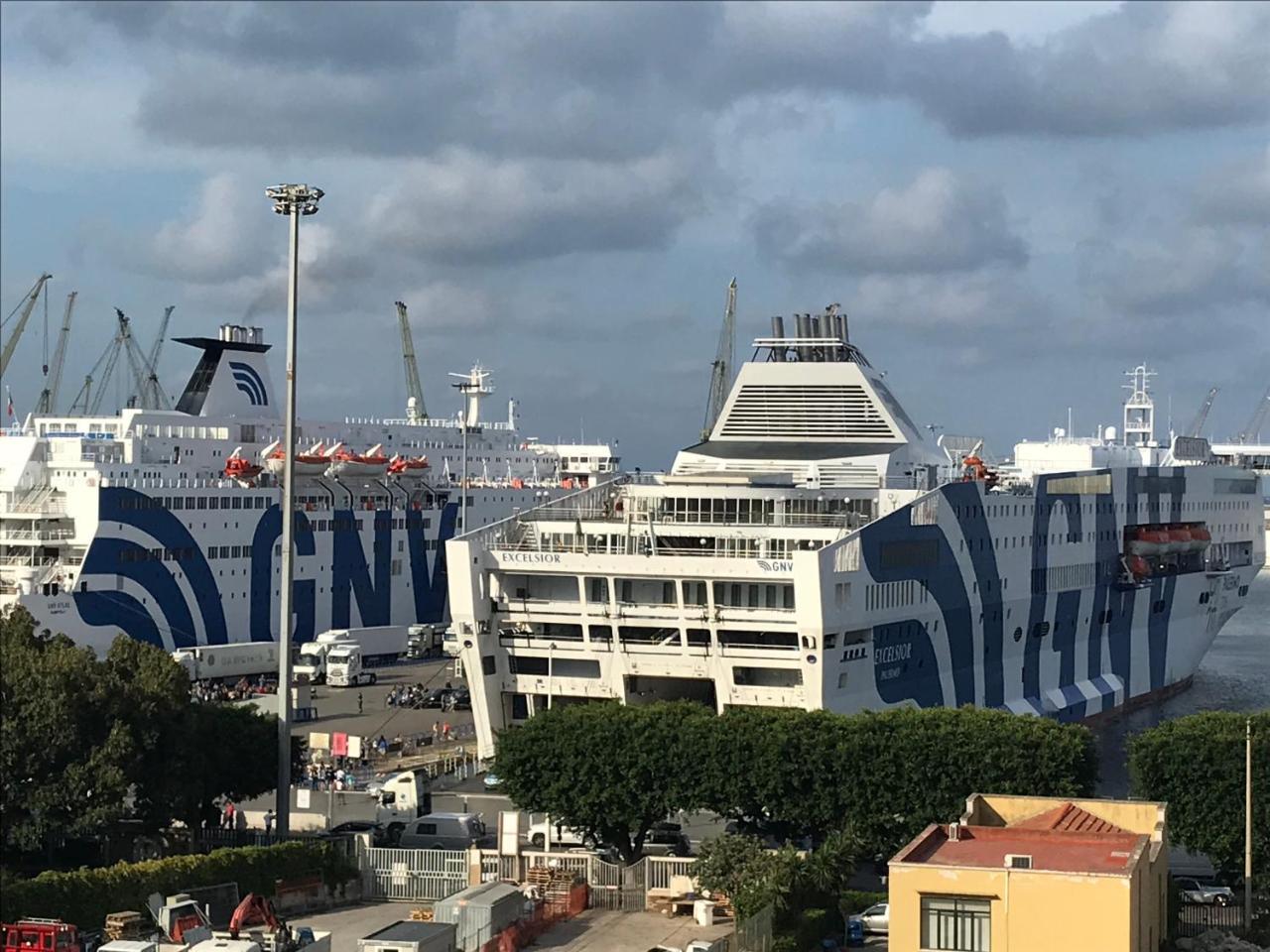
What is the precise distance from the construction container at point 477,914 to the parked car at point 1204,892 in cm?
1012

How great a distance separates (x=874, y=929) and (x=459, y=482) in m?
59.9

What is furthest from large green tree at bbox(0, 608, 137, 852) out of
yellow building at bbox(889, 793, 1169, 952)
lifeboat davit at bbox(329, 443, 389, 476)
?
lifeboat davit at bbox(329, 443, 389, 476)

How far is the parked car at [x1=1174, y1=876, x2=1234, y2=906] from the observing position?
30219 mm

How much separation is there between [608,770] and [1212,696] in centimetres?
3753

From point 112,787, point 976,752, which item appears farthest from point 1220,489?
point 112,787

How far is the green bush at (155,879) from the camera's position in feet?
88.3

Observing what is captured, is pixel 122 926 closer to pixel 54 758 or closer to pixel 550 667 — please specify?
pixel 54 758

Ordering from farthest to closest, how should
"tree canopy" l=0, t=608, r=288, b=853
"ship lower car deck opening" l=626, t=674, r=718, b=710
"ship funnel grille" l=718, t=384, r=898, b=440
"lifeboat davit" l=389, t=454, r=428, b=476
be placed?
1. "lifeboat davit" l=389, t=454, r=428, b=476
2. "ship funnel grille" l=718, t=384, r=898, b=440
3. "ship lower car deck opening" l=626, t=674, r=718, b=710
4. "tree canopy" l=0, t=608, r=288, b=853

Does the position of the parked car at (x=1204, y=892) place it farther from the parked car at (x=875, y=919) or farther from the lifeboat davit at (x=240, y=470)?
the lifeboat davit at (x=240, y=470)

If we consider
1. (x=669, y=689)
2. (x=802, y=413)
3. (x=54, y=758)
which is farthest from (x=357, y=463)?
(x=54, y=758)

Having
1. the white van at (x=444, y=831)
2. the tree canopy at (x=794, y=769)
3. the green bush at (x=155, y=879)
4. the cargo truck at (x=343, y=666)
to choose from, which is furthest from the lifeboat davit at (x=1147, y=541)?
the green bush at (x=155, y=879)

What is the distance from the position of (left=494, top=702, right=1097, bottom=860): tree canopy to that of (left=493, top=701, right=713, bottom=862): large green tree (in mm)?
18

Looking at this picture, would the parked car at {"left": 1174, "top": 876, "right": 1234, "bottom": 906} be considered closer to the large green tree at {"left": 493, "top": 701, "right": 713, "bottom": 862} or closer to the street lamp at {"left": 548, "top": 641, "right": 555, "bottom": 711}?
the large green tree at {"left": 493, "top": 701, "right": 713, "bottom": 862}

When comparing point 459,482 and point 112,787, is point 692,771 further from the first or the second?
point 459,482
